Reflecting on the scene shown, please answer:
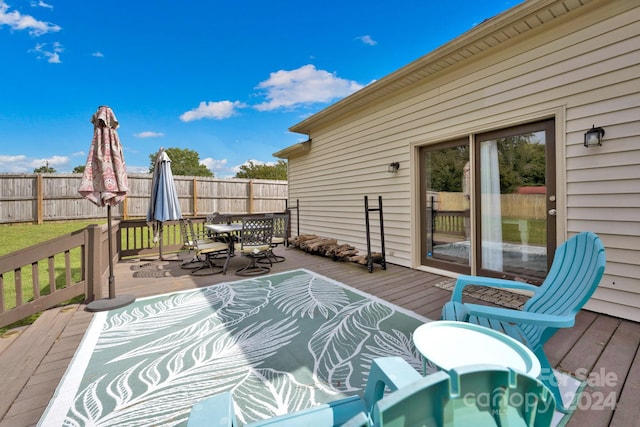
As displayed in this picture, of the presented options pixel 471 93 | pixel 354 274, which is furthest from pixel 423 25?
pixel 354 274

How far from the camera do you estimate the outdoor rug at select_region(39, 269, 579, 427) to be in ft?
5.58

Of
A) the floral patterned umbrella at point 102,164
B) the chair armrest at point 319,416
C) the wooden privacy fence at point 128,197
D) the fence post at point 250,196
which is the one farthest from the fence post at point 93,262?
the fence post at point 250,196

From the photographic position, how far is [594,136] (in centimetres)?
285

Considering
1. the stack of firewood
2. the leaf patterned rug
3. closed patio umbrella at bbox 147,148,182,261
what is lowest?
the leaf patterned rug

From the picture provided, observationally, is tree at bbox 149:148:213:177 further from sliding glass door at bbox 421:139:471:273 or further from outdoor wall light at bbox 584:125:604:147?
outdoor wall light at bbox 584:125:604:147

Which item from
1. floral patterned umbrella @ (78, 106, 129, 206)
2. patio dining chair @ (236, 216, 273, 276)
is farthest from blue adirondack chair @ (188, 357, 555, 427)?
patio dining chair @ (236, 216, 273, 276)

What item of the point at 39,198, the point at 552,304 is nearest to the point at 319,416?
the point at 552,304

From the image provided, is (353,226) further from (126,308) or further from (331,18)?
(331,18)

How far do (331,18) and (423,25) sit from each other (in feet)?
Result: 8.17

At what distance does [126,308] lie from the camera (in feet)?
10.7

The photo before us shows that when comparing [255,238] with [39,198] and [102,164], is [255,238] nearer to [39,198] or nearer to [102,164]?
[102,164]

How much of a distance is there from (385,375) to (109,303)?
3.75m

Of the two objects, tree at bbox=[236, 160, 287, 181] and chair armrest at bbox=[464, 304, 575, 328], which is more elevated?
tree at bbox=[236, 160, 287, 181]

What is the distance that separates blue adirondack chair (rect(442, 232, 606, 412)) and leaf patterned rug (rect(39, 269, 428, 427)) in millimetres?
693
